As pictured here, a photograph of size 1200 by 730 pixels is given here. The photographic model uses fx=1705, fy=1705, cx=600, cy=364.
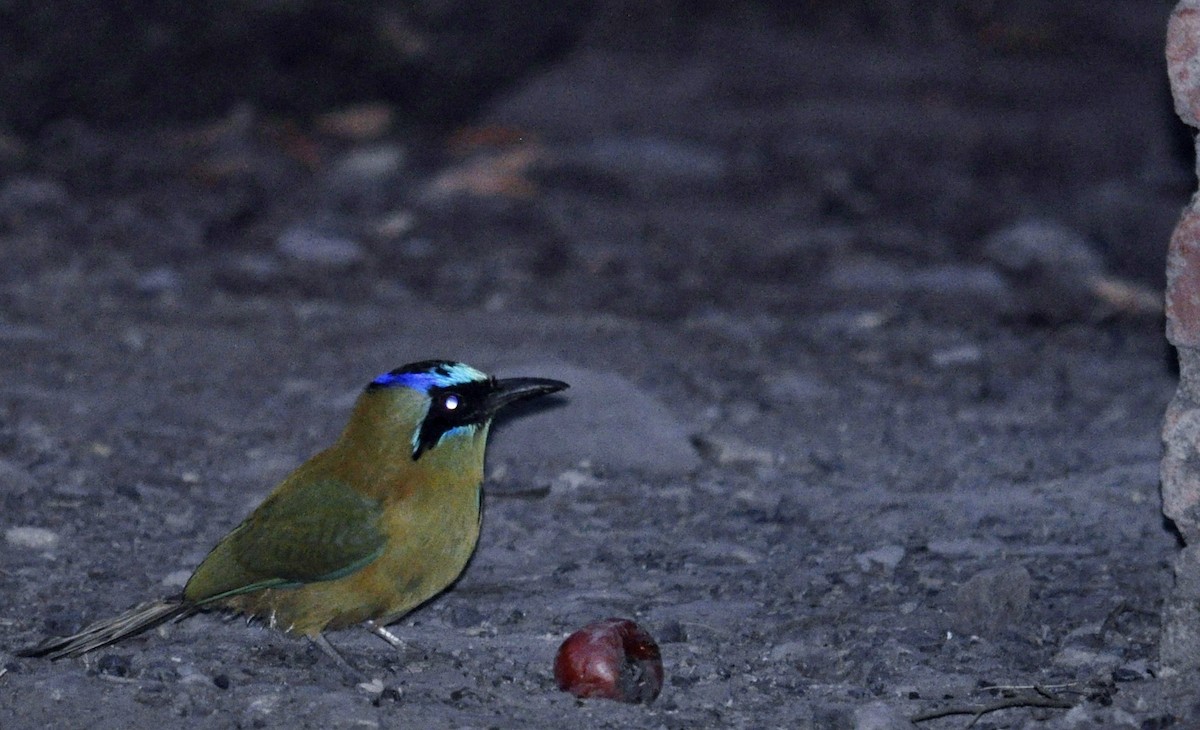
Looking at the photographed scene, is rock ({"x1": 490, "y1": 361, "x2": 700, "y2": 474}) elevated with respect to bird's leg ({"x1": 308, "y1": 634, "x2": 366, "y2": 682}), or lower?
elevated

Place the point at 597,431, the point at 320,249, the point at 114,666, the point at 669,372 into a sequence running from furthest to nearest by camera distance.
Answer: the point at 320,249 → the point at 669,372 → the point at 597,431 → the point at 114,666

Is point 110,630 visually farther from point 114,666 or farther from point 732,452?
point 732,452

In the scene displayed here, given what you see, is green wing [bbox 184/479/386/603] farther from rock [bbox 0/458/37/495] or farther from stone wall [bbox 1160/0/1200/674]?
stone wall [bbox 1160/0/1200/674]

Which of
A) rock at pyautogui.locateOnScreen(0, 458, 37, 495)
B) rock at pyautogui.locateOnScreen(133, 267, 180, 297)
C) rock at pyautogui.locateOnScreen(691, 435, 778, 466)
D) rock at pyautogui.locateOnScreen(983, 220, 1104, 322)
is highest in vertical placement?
rock at pyautogui.locateOnScreen(983, 220, 1104, 322)

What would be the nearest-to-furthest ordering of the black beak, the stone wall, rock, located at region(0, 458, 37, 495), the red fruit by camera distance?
the stone wall → the red fruit → the black beak → rock, located at region(0, 458, 37, 495)

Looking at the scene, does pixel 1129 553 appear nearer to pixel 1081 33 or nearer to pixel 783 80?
pixel 783 80

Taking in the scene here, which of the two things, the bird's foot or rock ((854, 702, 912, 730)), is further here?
the bird's foot

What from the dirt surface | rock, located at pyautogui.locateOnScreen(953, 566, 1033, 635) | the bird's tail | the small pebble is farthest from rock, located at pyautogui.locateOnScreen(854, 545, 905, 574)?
the small pebble

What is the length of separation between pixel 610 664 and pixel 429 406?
71 centimetres

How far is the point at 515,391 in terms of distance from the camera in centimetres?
382

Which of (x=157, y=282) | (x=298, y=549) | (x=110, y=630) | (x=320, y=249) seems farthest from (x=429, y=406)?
(x=320, y=249)

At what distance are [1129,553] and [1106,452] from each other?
3.01ft

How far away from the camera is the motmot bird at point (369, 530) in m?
3.62

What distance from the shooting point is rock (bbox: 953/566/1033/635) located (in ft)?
12.7
